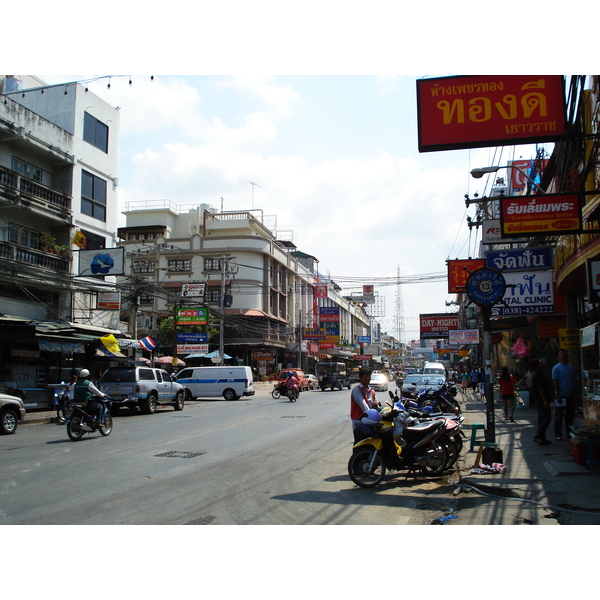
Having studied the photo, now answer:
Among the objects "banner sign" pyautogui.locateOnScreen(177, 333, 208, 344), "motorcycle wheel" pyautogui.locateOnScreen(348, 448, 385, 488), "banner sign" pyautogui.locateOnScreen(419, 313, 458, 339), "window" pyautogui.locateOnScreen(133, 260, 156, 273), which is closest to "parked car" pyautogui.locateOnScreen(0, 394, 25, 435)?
"motorcycle wheel" pyautogui.locateOnScreen(348, 448, 385, 488)

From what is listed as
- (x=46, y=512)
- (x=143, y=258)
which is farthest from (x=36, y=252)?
(x=143, y=258)

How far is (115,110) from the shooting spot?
32688 mm

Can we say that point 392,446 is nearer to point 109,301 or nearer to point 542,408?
point 542,408

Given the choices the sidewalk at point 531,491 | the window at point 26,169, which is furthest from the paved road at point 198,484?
the window at point 26,169

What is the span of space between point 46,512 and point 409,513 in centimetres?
463

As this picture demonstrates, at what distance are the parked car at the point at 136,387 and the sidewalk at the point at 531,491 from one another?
15560mm

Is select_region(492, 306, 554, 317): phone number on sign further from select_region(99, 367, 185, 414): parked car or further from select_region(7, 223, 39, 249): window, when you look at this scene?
select_region(7, 223, 39, 249): window

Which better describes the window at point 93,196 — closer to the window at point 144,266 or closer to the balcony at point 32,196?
the balcony at point 32,196

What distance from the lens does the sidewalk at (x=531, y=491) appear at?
672cm

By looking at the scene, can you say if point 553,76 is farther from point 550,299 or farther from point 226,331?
point 226,331

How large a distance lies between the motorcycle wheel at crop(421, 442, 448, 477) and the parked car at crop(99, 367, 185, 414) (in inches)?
658

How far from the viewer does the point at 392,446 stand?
8766mm

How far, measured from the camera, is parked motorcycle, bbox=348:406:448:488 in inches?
338

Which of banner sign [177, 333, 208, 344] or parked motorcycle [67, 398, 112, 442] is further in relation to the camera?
banner sign [177, 333, 208, 344]
